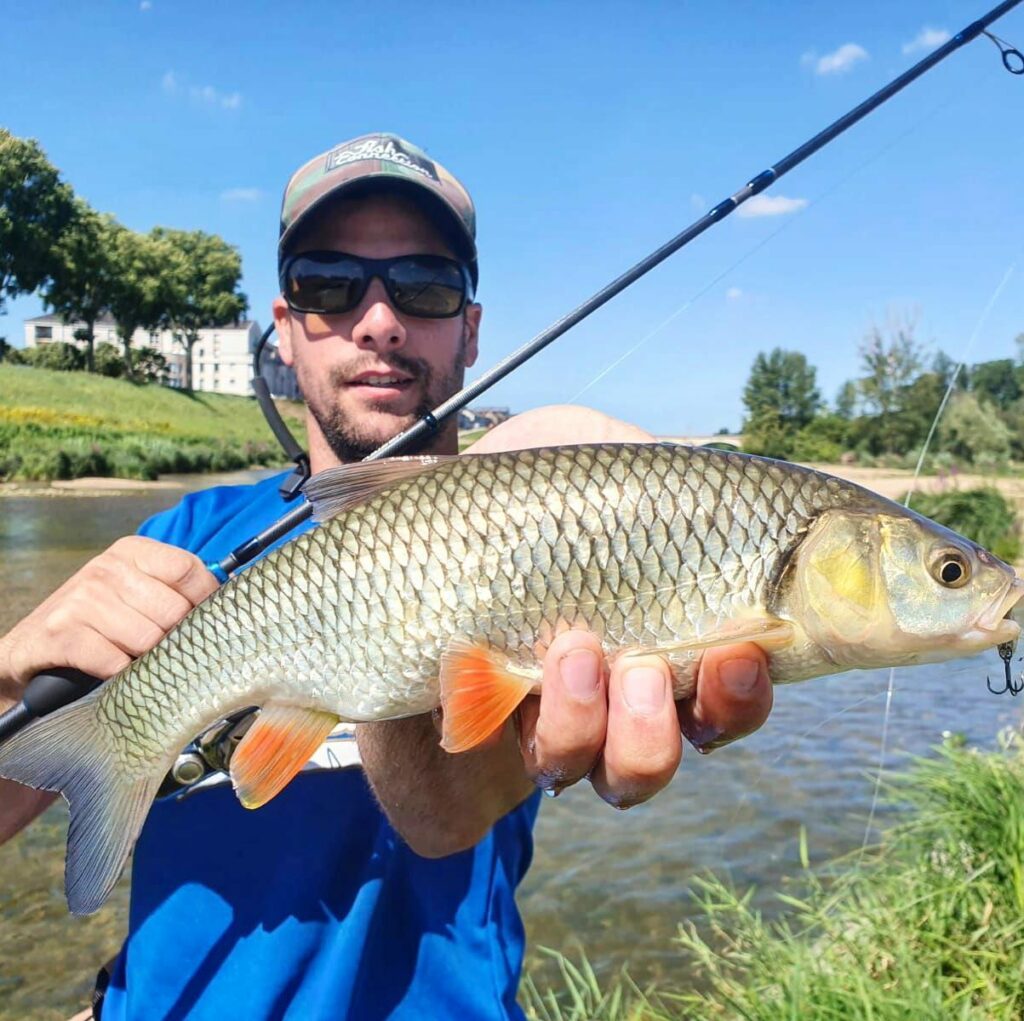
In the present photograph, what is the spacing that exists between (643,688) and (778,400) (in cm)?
2908

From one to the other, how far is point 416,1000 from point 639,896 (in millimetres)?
3354

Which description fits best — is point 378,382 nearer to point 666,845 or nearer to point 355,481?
point 355,481

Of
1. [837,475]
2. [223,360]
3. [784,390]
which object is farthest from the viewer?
[223,360]

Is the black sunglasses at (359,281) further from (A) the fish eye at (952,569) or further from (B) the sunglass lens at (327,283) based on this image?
(A) the fish eye at (952,569)

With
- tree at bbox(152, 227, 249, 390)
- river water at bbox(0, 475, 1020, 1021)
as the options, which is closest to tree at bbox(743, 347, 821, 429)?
river water at bbox(0, 475, 1020, 1021)

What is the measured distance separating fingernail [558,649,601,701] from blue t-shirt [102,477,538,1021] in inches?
35.2

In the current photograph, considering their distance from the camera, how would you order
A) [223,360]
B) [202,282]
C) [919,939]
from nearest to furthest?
[919,939]
[202,282]
[223,360]

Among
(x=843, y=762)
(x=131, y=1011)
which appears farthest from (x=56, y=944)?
(x=843, y=762)

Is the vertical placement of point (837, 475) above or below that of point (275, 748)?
above

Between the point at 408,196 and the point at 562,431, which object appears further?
the point at 408,196

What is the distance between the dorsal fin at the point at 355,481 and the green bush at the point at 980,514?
39.3 ft

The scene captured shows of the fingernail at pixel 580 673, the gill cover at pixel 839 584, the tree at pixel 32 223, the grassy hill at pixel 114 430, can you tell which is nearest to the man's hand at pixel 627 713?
the fingernail at pixel 580 673

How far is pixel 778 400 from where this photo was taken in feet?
96.0

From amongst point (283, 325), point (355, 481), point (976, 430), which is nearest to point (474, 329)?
point (283, 325)
